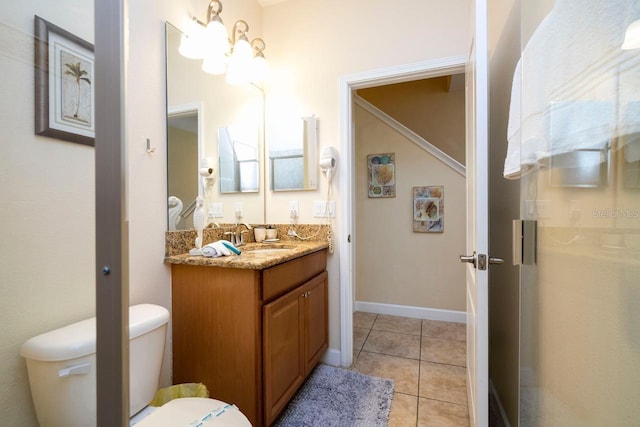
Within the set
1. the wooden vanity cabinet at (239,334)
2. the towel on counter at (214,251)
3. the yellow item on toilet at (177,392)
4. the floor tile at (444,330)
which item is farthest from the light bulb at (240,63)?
the floor tile at (444,330)

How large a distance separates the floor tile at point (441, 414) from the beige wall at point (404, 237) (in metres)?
1.32

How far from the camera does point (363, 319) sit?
2879 mm

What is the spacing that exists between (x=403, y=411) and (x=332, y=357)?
62cm

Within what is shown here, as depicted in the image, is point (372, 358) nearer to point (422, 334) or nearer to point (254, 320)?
point (422, 334)

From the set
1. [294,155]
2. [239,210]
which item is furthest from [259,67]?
[239,210]

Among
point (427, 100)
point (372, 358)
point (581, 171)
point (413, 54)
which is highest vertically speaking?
point (427, 100)

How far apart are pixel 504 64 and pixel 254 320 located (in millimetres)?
1716

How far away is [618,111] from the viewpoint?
1.56 feet

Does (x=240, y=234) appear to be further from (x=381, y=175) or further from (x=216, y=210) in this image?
(x=381, y=175)

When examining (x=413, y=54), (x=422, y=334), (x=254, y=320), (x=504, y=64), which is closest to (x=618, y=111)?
(x=504, y=64)

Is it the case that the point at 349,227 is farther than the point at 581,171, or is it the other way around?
the point at 349,227

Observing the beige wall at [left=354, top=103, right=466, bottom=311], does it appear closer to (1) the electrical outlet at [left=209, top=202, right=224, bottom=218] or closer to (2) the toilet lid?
(1) the electrical outlet at [left=209, top=202, right=224, bottom=218]

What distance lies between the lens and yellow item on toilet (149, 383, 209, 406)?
1170mm

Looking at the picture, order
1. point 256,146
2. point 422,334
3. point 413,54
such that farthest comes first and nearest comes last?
point 422,334
point 256,146
point 413,54
